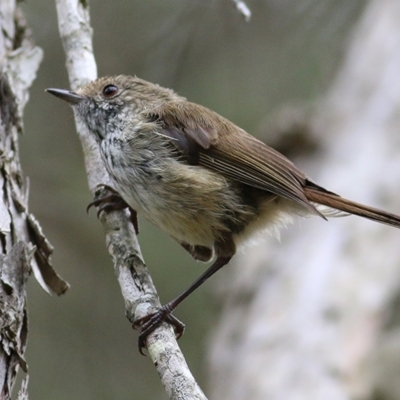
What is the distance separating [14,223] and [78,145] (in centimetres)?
318

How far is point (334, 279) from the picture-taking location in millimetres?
4895

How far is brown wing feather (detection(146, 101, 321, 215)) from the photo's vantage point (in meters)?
3.54

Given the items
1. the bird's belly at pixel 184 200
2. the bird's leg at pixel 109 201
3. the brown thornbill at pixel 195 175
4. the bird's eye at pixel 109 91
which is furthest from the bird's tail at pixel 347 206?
the bird's eye at pixel 109 91

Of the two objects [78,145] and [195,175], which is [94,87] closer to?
[195,175]

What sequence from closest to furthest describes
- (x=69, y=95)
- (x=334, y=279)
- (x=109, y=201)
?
(x=109, y=201)
(x=69, y=95)
(x=334, y=279)

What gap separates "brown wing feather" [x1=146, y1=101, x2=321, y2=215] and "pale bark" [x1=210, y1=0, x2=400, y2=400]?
1.44 meters

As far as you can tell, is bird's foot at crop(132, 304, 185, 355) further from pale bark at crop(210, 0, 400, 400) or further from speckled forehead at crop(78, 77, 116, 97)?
pale bark at crop(210, 0, 400, 400)

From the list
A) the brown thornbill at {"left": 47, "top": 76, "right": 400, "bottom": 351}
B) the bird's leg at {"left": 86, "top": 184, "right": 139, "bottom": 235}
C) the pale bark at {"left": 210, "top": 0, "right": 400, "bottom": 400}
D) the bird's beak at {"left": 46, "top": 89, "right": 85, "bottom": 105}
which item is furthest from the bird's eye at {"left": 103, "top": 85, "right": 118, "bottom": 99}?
the pale bark at {"left": 210, "top": 0, "right": 400, "bottom": 400}

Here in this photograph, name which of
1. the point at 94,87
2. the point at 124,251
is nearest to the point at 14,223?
the point at 124,251

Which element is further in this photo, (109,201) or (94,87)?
(94,87)

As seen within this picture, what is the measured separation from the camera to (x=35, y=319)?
5.66 m

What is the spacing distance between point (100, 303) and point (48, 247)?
269cm

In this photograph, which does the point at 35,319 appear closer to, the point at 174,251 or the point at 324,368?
the point at 174,251

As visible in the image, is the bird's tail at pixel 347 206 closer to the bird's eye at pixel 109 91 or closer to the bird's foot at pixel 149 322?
the bird's foot at pixel 149 322
